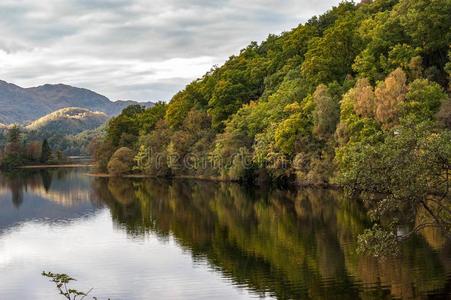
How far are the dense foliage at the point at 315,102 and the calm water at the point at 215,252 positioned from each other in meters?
5.29

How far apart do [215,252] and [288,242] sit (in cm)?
558

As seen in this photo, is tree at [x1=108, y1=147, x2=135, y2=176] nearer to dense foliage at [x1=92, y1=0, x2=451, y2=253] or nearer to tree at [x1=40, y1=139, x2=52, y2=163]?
dense foliage at [x1=92, y1=0, x2=451, y2=253]

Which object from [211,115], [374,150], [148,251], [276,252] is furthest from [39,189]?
[374,150]

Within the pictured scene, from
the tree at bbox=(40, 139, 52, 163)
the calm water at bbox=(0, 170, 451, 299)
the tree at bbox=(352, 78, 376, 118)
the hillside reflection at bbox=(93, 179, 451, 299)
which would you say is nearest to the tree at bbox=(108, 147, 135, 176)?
the hillside reflection at bbox=(93, 179, 451, 299)

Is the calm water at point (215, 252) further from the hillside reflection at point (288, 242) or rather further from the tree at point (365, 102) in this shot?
the tree at point (365, 102)

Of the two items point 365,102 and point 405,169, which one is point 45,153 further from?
point 405,169

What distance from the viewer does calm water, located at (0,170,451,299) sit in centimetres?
3053

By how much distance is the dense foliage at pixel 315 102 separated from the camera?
219 ft

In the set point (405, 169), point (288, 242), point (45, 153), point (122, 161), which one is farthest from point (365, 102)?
point (45, 153)

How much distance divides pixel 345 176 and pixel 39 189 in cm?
8750

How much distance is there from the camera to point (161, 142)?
119m

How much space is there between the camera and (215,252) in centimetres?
4091

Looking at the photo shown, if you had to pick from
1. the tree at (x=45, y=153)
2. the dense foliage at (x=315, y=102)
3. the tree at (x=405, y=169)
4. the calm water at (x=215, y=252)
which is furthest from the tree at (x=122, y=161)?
the tree at (x=405, y=169)

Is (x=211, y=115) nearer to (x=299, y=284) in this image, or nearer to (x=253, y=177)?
(x=253, y=177)
